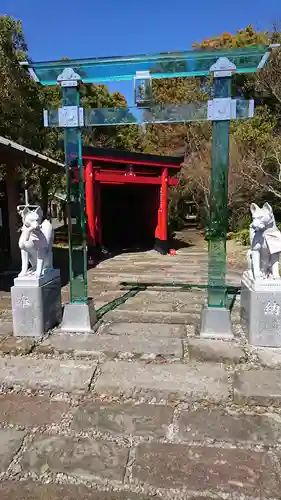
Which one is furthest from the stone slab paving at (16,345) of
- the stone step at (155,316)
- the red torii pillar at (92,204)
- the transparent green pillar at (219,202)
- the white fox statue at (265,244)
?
the red torii pillar at (92,204)

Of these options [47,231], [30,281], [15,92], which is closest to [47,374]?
[30,281]

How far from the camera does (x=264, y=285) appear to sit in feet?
11.9

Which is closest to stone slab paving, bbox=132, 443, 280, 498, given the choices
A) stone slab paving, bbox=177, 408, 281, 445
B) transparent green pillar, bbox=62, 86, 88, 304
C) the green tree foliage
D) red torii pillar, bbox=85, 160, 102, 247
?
stone slab paving, bbox=177, 408, 281, 445

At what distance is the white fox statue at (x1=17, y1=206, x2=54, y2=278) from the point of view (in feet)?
12.8

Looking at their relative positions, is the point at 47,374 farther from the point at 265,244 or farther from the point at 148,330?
the point at 265,244

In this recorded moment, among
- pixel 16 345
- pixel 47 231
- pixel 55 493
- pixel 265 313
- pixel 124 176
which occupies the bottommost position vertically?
pixel 55 493

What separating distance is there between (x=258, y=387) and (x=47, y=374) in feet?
5.95

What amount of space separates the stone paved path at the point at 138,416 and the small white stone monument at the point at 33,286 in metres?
0.24

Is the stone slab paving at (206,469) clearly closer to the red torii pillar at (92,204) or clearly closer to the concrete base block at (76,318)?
the concrete base block at (76,318)

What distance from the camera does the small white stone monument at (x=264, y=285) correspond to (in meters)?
3.57

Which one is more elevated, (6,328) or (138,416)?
(6,328)

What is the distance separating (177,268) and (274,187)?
302 inches

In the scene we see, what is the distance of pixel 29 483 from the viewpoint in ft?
6.47

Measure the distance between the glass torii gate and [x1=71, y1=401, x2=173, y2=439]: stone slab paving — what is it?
1395 millimetres
